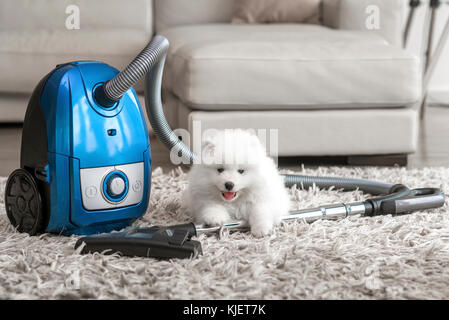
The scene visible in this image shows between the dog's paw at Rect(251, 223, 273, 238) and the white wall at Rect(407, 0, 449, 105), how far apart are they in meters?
2.93

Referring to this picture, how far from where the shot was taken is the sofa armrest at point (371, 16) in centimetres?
275

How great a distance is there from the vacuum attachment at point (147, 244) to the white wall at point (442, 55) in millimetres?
3103

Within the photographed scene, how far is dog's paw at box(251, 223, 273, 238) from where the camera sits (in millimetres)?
1324

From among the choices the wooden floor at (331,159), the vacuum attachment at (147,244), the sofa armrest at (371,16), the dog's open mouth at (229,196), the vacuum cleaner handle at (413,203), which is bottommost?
the wooden floor at (331,159)

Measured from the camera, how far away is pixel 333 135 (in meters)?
2.12

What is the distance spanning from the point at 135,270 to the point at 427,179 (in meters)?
1.18

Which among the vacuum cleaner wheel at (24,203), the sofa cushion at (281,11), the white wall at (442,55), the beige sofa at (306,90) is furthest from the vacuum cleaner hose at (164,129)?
the white wall at (442,55)

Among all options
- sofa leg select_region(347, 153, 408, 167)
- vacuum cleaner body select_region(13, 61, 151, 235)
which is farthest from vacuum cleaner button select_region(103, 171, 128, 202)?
sofa leg select_region(347, 153, 408, 167)

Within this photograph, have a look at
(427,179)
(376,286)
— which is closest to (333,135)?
(427,179)

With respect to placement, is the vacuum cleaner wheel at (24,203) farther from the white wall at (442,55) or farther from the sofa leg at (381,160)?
the white wall at (442,55)

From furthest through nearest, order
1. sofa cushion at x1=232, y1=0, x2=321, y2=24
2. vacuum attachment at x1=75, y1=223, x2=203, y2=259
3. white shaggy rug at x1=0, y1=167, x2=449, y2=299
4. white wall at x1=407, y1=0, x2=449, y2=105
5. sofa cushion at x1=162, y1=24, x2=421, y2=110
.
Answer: white wall at x1=407, y1=0, x2=449, y2=105
sofa cushion at x1=232, y1=0, x2=321, y2=24
sofa cushion at x1=162, y1=24, x2=421, y2=110
vacuum attachment at x1=75, y1=223, x2=203, y2=259
white shaggy rug at x1=0, y1=167, x2=449, y2=299

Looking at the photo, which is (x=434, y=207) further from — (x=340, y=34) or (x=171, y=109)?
(x=171, y=109)

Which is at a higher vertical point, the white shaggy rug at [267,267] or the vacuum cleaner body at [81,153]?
the vacuum cleaner body at [81,153]

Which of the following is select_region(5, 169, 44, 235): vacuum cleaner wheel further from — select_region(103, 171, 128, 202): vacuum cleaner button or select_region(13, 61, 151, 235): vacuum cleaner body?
select_region(103, 171, 128, 202): vacuum cleaner button
